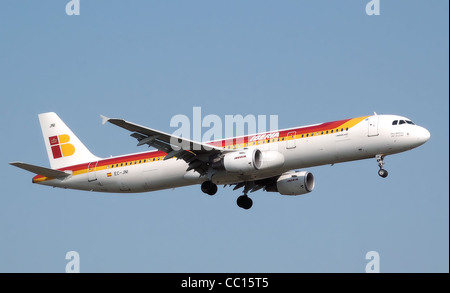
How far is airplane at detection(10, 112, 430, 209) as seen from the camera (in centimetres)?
5012

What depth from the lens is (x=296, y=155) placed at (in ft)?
167

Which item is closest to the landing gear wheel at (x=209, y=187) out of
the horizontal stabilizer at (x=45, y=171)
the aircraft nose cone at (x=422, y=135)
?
the horizontal stabilizer at (x=45, y=171)

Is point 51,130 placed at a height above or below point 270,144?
above

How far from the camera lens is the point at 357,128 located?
165ft

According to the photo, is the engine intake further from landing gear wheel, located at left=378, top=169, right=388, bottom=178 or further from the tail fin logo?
the tail fin logo

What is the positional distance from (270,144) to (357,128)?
207 inches

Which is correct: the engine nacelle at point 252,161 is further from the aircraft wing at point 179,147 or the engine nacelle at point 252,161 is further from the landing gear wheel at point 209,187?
the landing gear wheel at point 209,187

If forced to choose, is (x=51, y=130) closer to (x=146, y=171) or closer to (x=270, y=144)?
(x=146, y=171)

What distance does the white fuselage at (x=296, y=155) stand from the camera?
4994cm

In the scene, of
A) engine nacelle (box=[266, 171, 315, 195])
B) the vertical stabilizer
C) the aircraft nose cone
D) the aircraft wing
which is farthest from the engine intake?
the vertical stabilizer

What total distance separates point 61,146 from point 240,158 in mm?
15566

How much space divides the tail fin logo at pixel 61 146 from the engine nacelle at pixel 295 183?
14.5 metres

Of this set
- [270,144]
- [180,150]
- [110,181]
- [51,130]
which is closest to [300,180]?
[270,144]

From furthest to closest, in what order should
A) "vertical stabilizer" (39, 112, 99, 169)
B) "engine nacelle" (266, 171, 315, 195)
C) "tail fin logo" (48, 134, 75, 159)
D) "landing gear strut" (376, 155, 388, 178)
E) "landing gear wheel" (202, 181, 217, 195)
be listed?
1. "tail fin logo" (48, 134, 75, 159)
2. "vertical stabilizer" (39, 112, 99, 169)
3. "engine nacelle" (266, 171, 315, 195)
4. "landing gear wheel" (202, 181, 217, 195)
5. "landing gear strut" (376, 155, 388, 178)
